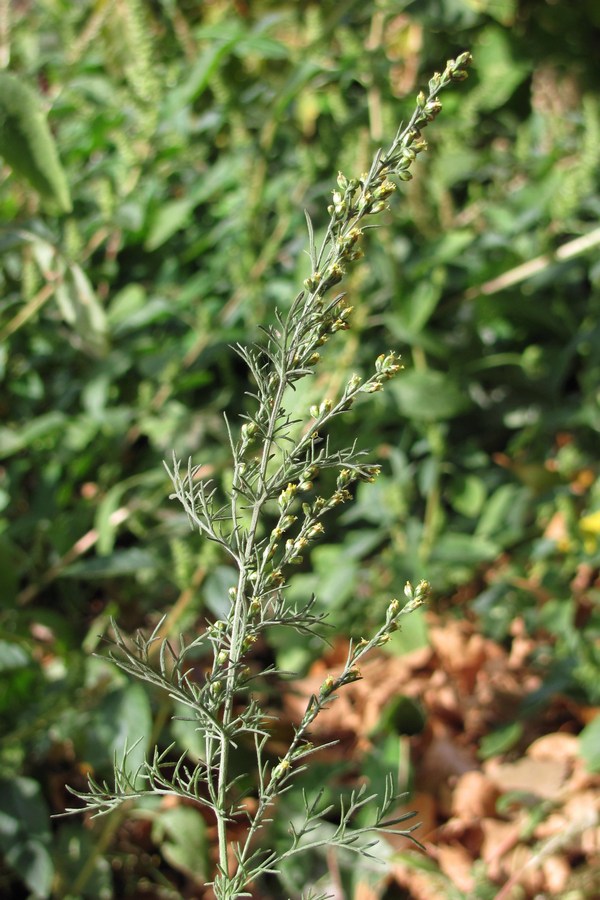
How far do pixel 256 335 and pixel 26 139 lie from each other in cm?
65

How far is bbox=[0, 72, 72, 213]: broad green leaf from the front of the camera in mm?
1328

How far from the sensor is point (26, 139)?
1345 mm

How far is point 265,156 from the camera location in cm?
196

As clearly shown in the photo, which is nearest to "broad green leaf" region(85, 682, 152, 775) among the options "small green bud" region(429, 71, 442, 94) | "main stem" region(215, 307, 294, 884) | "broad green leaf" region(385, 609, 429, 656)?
"broad green leaf" region(385, 609, 429, 656)

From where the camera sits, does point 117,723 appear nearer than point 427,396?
Yes

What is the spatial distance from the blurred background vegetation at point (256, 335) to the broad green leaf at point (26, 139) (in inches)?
5.2

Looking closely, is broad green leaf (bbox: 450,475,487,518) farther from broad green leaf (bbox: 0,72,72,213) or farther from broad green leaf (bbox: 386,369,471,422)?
broad green leaf (bbox: 0,72,72,213)

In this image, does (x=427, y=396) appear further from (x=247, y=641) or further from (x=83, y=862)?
(x=247, y=641)

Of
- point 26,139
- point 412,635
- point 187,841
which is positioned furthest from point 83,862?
point 26,139

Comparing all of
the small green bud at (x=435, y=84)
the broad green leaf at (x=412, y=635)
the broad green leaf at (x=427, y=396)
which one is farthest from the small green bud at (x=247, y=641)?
the broad green leaf at (x=427, y=396)

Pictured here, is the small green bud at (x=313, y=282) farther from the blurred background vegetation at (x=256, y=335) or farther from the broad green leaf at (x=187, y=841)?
the broad green leaf at (x=187, y=841)

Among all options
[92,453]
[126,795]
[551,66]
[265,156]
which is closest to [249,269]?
[265,156]

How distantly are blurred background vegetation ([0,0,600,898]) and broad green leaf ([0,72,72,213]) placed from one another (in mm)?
132

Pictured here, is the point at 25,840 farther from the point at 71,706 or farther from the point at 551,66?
the point at 551,66
